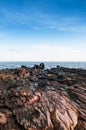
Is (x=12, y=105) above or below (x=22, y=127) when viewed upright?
above

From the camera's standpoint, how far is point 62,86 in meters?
18.0

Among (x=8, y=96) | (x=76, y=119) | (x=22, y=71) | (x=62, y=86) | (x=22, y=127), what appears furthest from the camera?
(x=22, y=71)

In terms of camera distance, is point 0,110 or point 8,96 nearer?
point 0,110

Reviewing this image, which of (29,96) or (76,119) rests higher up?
(29,96)

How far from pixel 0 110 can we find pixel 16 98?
137cm

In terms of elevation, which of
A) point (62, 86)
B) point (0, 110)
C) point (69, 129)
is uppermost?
point (62, 86)

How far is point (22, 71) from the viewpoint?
23.6 meters

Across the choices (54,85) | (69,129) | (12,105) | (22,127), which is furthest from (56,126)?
(54,85)

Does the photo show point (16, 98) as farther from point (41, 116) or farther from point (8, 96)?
point (41, 116)

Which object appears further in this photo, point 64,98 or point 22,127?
point 64,98

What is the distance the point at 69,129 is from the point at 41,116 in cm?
200

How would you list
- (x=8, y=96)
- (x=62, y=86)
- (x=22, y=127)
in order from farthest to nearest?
(x=62, y=86) < (x=8, y=96) < (x=22, y=127)

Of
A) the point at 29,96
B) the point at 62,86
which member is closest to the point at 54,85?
the point at 62,86

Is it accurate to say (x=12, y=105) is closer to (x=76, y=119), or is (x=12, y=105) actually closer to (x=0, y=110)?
(x=0, y=110)
